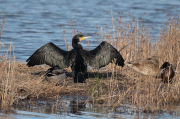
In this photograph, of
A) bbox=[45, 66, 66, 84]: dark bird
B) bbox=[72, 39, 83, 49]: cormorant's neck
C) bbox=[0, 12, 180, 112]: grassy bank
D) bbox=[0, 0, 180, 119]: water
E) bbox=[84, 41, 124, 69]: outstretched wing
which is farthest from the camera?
bbox=[72, 39, 83, 49]: cormorant's neck

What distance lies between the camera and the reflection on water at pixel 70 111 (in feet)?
20.6

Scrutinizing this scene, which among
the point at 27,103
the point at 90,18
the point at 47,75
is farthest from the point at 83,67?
the point at 90,18

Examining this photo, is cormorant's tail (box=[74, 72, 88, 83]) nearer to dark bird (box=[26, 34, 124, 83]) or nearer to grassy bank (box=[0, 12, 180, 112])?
dark bird (box=[26, 34, 124, 83])

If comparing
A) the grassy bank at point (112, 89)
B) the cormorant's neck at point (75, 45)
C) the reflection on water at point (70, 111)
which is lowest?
the reflection on water at point (70, 111)

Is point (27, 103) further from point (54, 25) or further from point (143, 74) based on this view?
point (54, 25)

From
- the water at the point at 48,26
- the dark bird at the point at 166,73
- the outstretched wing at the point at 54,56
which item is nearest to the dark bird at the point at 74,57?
the outstretched wing at the point at 54,56

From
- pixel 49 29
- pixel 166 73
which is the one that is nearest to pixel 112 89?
pixel 166 73

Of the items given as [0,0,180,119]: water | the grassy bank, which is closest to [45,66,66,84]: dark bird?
the grassy bank

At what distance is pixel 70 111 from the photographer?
665 centimetres

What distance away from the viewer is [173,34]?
1060 centimetres

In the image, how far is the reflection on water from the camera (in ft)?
20.6

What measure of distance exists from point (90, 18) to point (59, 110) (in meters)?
20.7

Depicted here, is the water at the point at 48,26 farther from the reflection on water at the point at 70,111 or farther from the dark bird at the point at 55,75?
the reflection on water at the point at 70,111

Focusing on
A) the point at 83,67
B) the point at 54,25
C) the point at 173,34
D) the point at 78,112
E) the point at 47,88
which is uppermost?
the point at 54,25
